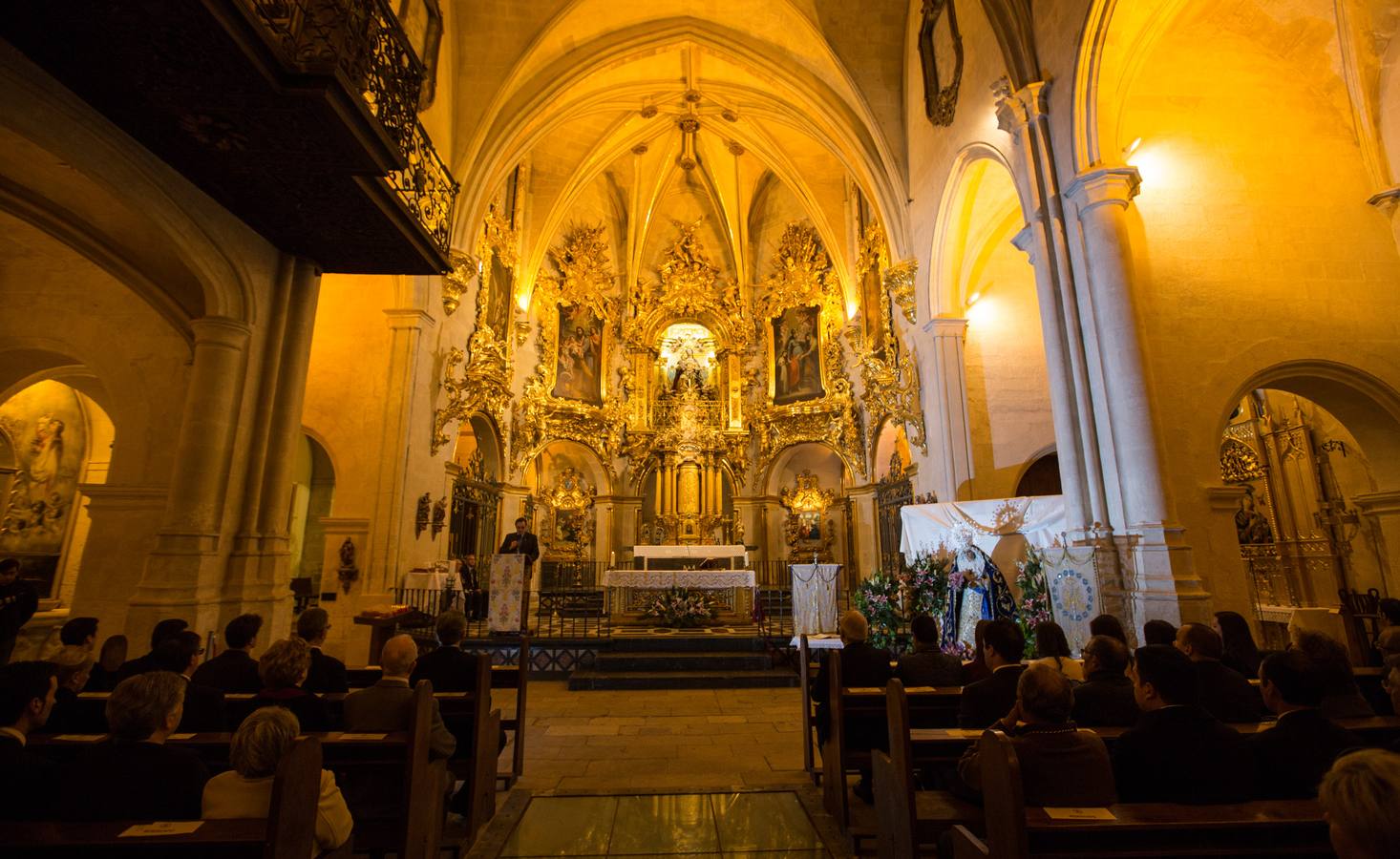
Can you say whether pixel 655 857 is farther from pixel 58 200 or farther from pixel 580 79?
pixel 580 79

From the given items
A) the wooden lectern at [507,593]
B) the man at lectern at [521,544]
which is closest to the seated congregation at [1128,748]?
the wooden lectern at [507,593]

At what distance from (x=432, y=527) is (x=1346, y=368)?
13229 millimetres

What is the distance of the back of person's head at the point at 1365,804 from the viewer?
4.04 ft

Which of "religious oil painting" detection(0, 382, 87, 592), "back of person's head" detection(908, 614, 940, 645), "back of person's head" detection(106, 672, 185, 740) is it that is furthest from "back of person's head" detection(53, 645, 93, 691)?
"religious oil painting" detection(0, 382, 87, 592)

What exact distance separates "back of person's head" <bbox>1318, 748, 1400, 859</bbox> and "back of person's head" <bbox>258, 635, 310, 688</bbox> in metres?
3.85

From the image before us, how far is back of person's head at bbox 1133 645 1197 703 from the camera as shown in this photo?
2.44 meters

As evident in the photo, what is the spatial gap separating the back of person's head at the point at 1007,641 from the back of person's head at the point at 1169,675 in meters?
0.87

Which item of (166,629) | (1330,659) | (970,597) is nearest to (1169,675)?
(1330,659)

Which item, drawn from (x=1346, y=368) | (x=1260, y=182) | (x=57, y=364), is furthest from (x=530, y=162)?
(x=1346, y=368)

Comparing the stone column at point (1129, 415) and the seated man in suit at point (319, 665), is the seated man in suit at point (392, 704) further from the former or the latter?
the stone column at point (1129, 415)

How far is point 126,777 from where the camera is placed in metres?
2.07

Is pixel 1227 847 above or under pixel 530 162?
under

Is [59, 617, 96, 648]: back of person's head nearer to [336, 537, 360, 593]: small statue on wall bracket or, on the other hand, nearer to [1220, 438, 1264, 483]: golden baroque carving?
[336, 537, 360, 593]: small statue on wall bracket

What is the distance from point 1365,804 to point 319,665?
460cm
